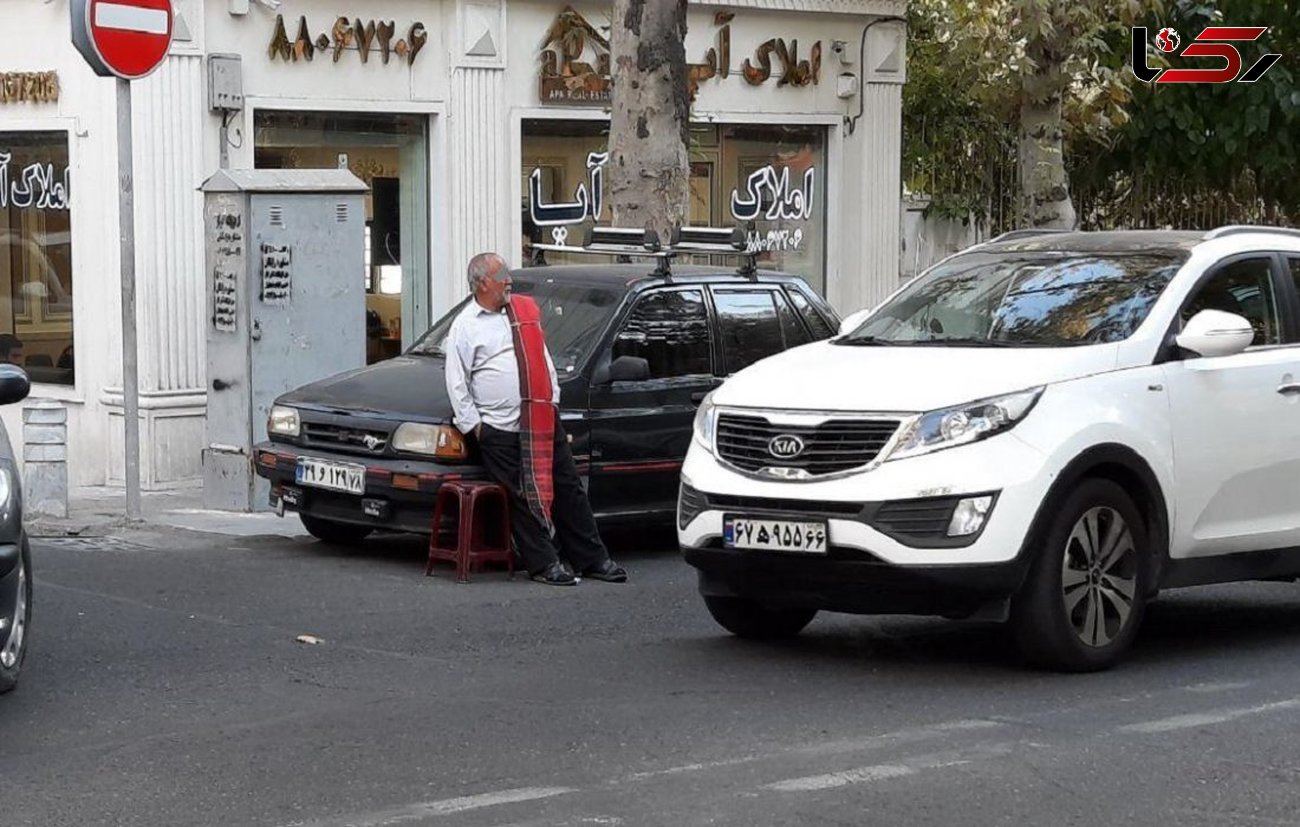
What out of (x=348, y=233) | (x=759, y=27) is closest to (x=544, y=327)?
(x=348, y=233)

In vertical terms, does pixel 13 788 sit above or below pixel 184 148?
below

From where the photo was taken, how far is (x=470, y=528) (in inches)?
429

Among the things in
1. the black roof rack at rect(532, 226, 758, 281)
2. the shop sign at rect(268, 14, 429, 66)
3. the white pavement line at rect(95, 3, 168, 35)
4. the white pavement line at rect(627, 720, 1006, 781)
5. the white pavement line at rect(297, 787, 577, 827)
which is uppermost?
the shop sign at rect(268, 14, 429, 66)

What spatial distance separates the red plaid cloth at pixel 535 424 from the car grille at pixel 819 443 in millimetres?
2515

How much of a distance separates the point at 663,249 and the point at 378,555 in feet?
8.15

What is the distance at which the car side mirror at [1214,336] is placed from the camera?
8.53m

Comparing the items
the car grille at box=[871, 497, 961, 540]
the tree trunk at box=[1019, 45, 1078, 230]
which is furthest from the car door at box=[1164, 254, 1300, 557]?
the tree trunk at box=[1019, 45, 1078, 230]

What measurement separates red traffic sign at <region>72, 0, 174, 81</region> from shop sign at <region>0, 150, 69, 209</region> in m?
3.61

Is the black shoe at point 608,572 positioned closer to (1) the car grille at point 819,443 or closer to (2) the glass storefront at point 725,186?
(1) the car grille at point 819,443

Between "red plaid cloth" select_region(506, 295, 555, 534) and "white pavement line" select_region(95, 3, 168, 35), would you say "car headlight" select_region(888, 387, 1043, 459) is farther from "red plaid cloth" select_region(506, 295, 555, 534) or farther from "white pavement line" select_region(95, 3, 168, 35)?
"white pavement line" select_region(95, 3, 168, 35)

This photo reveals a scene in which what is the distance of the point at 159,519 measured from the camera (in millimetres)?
13555

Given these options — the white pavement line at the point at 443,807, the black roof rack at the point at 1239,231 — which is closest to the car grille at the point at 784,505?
the white pavement line at the point at 443,807

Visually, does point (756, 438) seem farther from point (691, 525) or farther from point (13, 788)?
point (13, 788)

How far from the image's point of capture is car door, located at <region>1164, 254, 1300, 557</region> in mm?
8594
